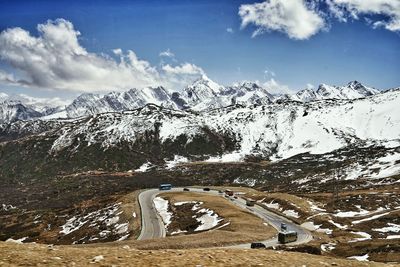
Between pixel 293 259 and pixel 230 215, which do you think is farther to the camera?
pixel 230 215

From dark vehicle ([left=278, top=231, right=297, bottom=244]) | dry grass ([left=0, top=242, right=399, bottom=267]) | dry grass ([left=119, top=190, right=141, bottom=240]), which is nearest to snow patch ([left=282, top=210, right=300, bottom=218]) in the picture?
dark vehicle ([left=278, top=231, right=297, bottom=244])

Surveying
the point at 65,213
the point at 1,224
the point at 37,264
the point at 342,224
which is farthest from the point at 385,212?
the point at 1,224

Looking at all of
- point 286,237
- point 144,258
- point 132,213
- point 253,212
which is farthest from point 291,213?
point 144,258

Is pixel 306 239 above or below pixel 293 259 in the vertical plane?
below

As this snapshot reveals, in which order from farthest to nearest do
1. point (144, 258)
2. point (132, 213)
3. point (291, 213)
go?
point (132, 213), point (291, 213), point (144, 258)

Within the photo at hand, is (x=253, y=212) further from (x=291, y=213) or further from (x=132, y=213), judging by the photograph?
(x=132, y=213)

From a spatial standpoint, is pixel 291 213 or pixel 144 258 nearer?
pixel 144 258

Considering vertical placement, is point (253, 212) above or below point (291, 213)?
above

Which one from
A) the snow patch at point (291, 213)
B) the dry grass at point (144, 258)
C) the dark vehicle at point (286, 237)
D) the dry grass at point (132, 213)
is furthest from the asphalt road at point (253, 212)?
the dry grass at point (144, 258)

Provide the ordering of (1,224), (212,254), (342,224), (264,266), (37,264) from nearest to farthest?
(37,264)
(264,266)
(212,254)
(342,224)
(1,224)

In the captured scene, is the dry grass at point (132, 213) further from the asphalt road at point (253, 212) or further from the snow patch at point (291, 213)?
the snow patch at point (291, 213)

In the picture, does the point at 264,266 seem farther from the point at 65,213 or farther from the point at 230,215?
the point at 65,213
